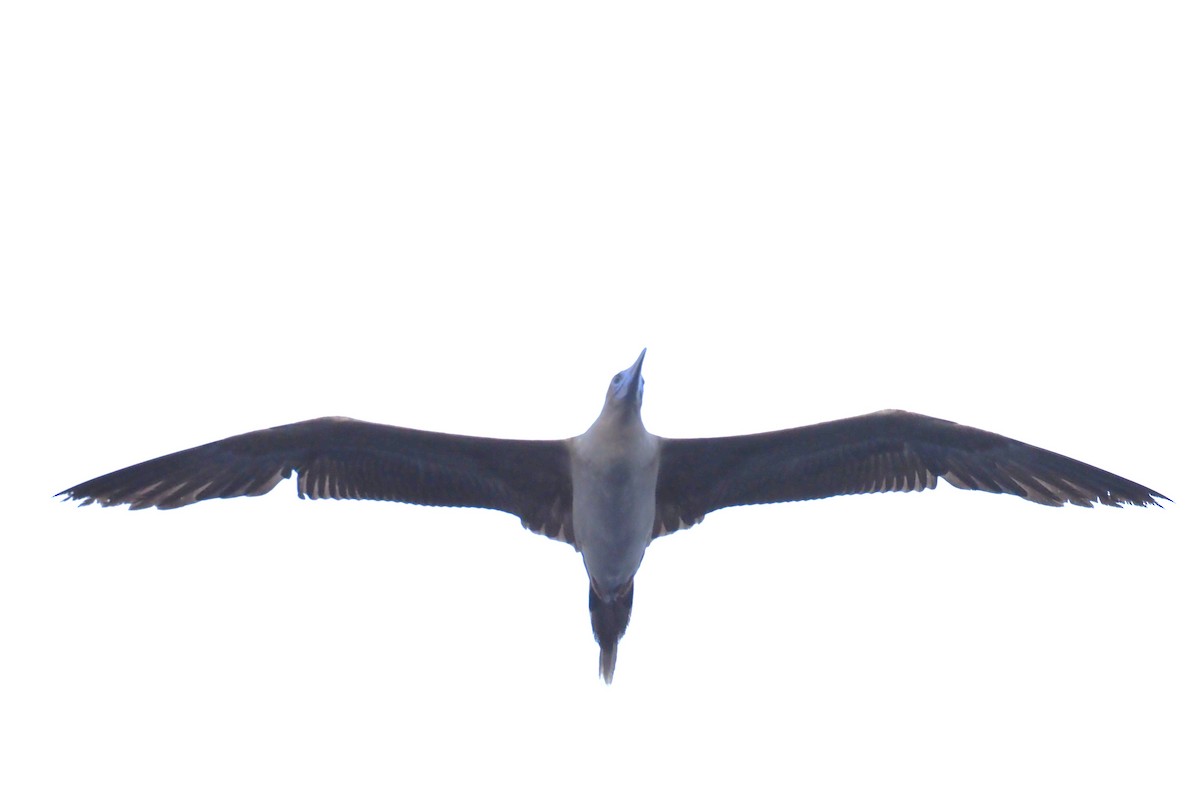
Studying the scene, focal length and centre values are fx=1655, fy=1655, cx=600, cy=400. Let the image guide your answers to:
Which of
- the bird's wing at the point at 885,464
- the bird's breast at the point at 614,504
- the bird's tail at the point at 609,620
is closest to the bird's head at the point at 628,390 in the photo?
the bird's breast at the point at 614,504

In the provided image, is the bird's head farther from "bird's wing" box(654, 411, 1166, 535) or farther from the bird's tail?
the bird's tail

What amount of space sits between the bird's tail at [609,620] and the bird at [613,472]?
→ 11mm

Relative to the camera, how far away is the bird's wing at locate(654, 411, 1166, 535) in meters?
12.5

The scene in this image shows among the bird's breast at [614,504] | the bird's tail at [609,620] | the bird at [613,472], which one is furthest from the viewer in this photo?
the bird's tail at [609,620]

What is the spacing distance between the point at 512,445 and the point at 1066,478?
4.24 m

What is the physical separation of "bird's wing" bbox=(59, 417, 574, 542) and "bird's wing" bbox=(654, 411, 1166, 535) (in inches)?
39.8

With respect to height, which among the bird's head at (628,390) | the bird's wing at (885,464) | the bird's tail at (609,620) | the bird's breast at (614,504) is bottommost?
the bird's tail at (609,620)

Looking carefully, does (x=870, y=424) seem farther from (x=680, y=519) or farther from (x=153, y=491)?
(x=153, y=491)

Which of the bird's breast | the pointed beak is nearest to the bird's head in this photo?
the pointed beak

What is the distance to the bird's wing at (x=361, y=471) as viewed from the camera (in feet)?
40.7

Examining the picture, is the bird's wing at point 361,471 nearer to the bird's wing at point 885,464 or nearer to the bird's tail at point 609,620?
the bird's tail at point 609,620

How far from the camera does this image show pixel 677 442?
41.4 ft

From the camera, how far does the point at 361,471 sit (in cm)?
1266

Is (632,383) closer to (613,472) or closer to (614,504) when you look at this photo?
(613,472)
